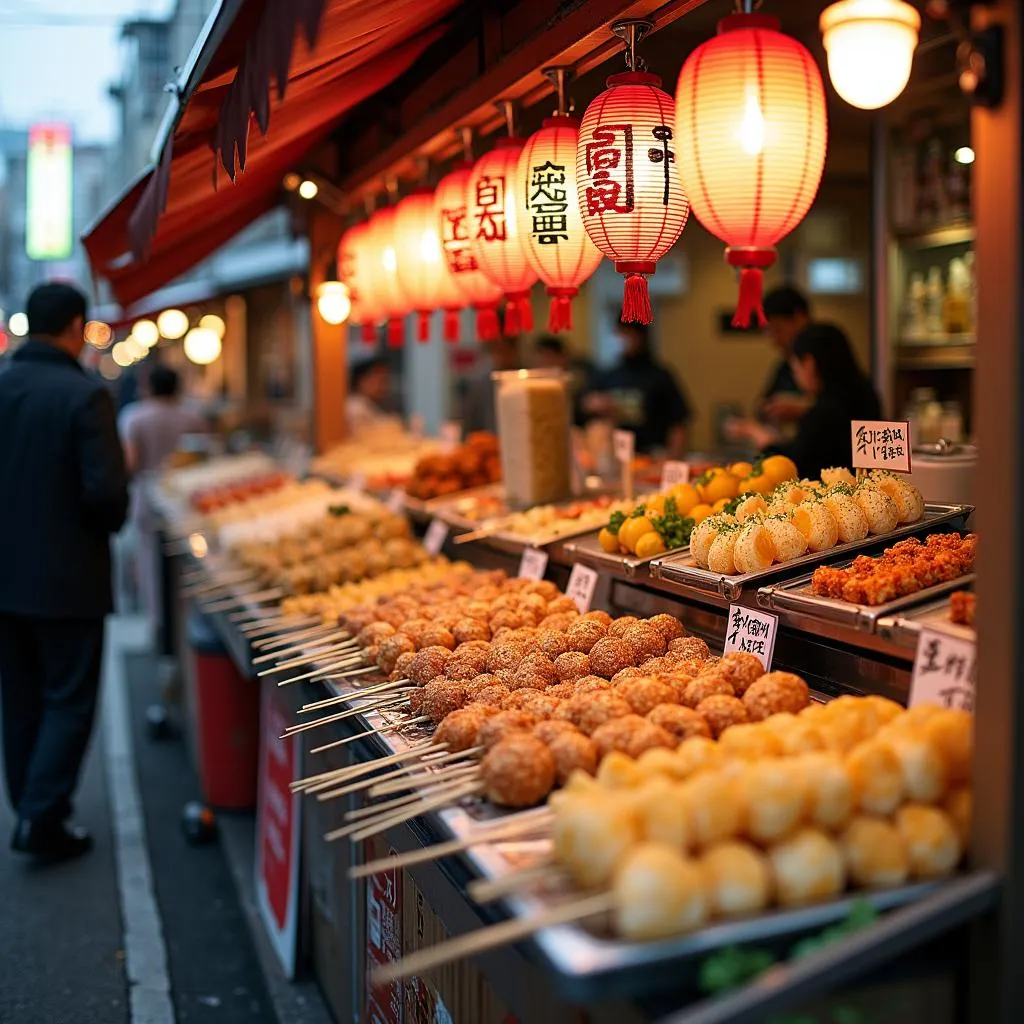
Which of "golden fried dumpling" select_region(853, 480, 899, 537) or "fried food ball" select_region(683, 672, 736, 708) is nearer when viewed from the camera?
"fried food ball" select_region(683, 672, 736, 708)

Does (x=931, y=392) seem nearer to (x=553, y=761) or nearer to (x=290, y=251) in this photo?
(x=553, y=761)

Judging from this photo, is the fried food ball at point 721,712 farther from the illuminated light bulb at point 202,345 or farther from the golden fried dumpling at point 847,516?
the illuminated light bulb at point 202,345

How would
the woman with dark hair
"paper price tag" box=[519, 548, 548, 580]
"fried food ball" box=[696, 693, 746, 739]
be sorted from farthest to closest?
the woman with dark hair < "paper price tag" box=[519, 548, 548, 580] < "fried food ball" box=[696, 693, 746, 739]

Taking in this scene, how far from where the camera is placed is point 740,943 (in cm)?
197

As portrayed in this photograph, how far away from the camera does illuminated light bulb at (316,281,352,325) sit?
28.5ft

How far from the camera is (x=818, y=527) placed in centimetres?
348

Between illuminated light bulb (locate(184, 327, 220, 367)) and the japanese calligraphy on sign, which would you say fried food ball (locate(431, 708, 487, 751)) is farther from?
illuminated light bulb (locate(184, 327, 220, 367))

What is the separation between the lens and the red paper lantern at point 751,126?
2.99m

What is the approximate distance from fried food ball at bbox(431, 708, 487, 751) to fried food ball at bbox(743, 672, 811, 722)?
691 mm

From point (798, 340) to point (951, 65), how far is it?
252cm

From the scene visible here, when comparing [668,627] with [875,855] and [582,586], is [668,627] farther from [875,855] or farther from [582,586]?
[875,855]

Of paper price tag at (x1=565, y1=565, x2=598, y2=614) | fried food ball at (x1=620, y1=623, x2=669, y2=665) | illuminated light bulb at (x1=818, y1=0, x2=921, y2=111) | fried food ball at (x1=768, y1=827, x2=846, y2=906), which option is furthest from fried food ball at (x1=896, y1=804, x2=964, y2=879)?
paper price tag at (x1=565, y1=565, x2=598, y2=614)

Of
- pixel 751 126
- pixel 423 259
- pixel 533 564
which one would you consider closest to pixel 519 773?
pixel 751 126

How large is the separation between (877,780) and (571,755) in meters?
0.71
